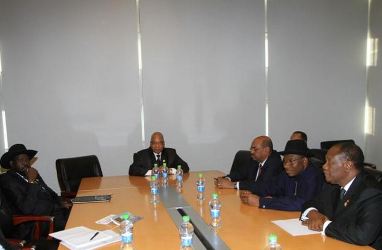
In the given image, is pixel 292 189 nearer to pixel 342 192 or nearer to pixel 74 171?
pixel 342 192

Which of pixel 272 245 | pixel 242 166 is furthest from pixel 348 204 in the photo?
pixel 242 166

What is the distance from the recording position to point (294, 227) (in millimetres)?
2617

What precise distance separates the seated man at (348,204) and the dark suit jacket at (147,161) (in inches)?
96.0

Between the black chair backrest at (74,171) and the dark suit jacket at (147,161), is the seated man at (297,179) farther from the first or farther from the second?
the black chair backrest at (74,171)

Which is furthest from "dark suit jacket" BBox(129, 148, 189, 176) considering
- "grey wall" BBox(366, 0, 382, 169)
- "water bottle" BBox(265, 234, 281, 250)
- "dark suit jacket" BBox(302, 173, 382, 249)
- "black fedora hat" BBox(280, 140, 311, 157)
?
"grey wall" BBox(366, 0, 382, 169)

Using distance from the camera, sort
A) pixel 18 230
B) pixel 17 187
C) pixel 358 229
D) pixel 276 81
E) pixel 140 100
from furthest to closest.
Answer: pixel 276 81
pixel 140 100
pixel 17 187
pixel 18 230
pixel 358 229

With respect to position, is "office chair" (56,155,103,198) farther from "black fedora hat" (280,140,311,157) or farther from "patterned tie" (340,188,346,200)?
"patterned tie" (340,188,346,200)

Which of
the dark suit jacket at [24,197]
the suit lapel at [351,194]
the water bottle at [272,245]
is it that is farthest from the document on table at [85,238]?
the suit lapel at [351,194]

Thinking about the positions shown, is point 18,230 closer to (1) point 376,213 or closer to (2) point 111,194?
(2) point 111,194

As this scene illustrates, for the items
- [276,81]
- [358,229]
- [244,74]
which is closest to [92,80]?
[244,74]

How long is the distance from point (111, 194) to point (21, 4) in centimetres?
381

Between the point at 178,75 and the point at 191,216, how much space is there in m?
3.83

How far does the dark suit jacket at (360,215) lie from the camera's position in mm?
2293

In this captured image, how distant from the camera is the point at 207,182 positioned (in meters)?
4.27
